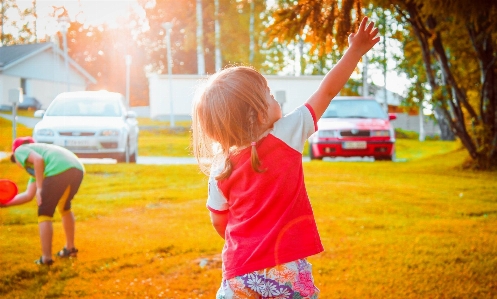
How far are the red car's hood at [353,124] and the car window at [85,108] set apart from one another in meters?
4.44

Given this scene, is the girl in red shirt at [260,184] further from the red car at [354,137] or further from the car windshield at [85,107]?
the red car at [354,137]

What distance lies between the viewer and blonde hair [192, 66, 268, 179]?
6.00ft

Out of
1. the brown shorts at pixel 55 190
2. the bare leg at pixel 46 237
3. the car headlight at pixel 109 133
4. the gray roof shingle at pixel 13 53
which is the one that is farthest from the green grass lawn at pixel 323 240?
the gray roof shingle at pixel 13 53

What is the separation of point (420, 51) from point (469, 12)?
613 centimetres

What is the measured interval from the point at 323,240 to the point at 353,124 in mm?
7770

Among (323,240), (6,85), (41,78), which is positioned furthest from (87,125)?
(323,240)

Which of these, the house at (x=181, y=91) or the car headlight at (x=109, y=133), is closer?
the car headlight at (x=109, y=133)

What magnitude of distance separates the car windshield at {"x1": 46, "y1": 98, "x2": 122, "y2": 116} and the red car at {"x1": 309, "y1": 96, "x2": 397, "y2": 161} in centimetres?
444

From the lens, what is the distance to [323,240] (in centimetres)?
522

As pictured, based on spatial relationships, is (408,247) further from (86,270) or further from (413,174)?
(413,174)

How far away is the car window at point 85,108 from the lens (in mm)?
11289

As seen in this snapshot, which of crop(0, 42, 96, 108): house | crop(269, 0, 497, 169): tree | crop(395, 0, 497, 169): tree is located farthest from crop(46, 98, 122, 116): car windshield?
crop(395, 0, 497, 169): tree

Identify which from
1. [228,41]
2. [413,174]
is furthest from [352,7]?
[228,41]

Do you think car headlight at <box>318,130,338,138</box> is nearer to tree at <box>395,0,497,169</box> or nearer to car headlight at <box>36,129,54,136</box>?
tree at <box>395,0,497,169</box>
